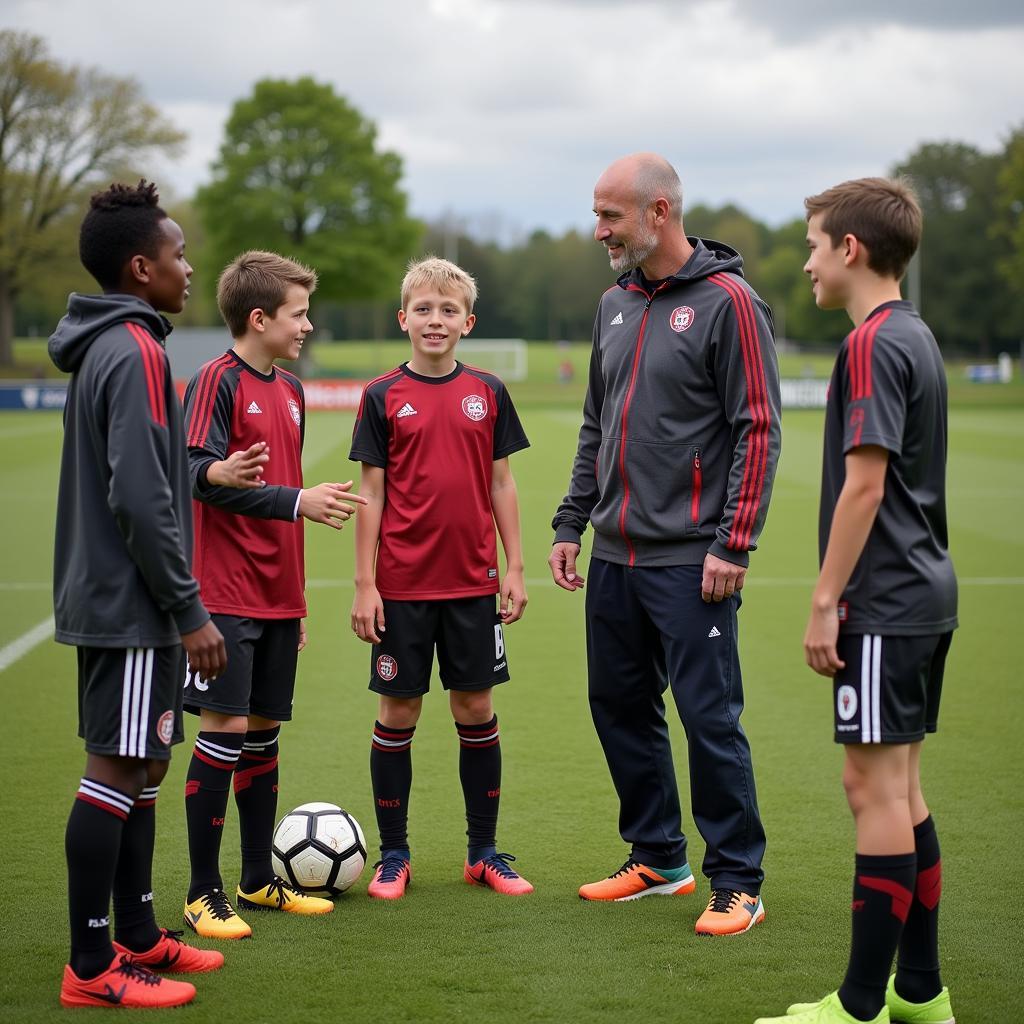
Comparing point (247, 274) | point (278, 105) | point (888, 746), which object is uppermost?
point (278, 105)

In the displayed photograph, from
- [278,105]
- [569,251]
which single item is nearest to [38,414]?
[278,105]

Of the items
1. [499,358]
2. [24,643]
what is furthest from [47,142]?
[24,643]

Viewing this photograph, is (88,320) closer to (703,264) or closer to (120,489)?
(120,489)

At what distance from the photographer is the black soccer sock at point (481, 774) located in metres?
4.72

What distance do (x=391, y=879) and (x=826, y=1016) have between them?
1.71 m

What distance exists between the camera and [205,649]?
354 cm

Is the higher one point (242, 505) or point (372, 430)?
point (372, 430)

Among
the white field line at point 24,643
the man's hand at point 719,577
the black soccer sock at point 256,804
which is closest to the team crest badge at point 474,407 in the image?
the man's hand at point 719,577

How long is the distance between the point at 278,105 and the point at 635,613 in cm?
6637

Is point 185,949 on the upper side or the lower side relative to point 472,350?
lower

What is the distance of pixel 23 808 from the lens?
5.33 meters

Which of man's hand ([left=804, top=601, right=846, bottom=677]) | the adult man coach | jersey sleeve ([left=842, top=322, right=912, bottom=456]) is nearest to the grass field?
the adult man coach

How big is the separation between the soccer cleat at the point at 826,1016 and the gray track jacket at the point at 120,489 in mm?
1844

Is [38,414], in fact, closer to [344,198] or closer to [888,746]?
[344,198]
